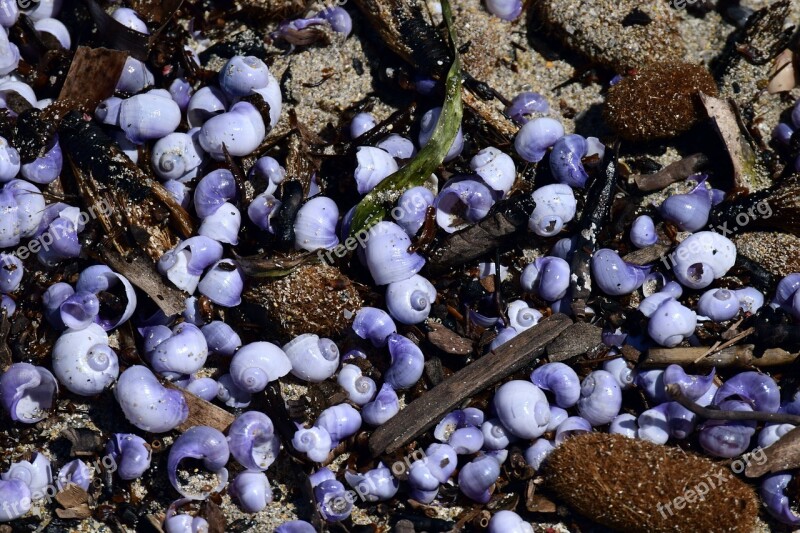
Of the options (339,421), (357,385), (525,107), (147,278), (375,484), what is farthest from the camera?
(525,107)

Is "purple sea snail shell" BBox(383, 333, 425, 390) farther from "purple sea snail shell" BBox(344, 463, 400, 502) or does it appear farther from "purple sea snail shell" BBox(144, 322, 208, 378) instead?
"purple sea snail shell" BBox(144, 322, 208, 378)

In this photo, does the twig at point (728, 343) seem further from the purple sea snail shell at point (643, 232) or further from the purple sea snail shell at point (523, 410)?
the purple sea snail shell at point (523, 410)

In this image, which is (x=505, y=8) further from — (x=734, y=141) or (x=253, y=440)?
(x=253, y=440)

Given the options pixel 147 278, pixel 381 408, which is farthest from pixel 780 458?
pixel 147 278

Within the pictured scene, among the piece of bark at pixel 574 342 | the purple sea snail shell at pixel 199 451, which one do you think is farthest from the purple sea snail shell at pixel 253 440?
the piece of bark at pixel 574 342

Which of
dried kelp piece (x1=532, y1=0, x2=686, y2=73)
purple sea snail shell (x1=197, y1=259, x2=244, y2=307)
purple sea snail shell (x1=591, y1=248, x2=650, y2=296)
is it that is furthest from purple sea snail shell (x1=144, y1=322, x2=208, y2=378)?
dried kelp piece (x1=532, y1=0, x2=686, y2=73)

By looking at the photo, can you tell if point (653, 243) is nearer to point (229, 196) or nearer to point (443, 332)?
point (443, 332)

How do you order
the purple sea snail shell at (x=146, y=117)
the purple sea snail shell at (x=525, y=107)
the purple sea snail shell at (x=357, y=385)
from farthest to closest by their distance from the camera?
1. the purple sea snail shell at (x=525, y=107)
2. the purple sea snail shell at (x=146, y=117)
3. the purple sea snail shell at (x=357, y=385)
